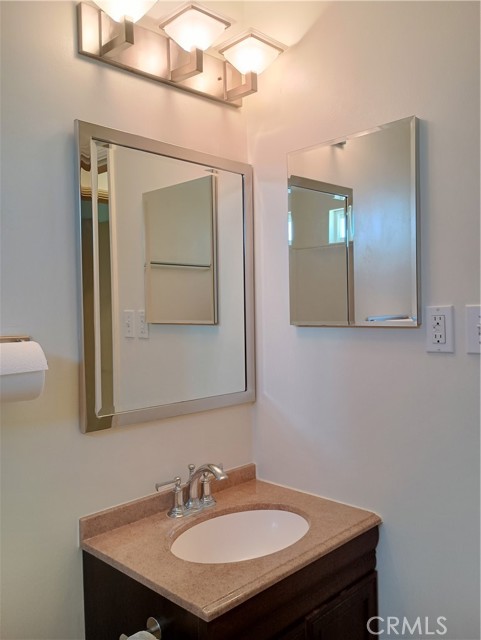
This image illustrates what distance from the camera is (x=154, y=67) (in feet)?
4.94

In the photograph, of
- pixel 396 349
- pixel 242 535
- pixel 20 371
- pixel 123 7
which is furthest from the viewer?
pixel 242 535

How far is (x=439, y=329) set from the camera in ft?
4.36

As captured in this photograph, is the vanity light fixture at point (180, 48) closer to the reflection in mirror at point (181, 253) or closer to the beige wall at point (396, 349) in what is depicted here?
the beige wall at point (396, 349)

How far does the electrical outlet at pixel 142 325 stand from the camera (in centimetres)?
149

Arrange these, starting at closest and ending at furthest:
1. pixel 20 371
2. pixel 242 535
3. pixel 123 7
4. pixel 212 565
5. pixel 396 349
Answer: pixel 20 371
pixel 212 565
pixel 123 7
pixel 396 349
pixel 242 535

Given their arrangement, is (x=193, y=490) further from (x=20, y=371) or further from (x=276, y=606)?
(x=20, y=371)

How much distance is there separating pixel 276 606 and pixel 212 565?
17 cm

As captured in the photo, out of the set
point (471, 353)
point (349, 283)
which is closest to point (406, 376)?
point (471, 353)

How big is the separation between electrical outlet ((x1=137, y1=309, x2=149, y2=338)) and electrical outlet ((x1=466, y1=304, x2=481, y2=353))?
89 cm

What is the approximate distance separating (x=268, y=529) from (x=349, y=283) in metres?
0.79

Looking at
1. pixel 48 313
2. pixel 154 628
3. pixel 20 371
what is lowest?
pixel 154 628

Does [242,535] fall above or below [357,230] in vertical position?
below

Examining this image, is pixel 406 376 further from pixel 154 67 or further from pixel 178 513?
pixel 154 67

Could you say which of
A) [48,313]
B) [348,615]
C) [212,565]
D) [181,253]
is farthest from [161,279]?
[348,615]
